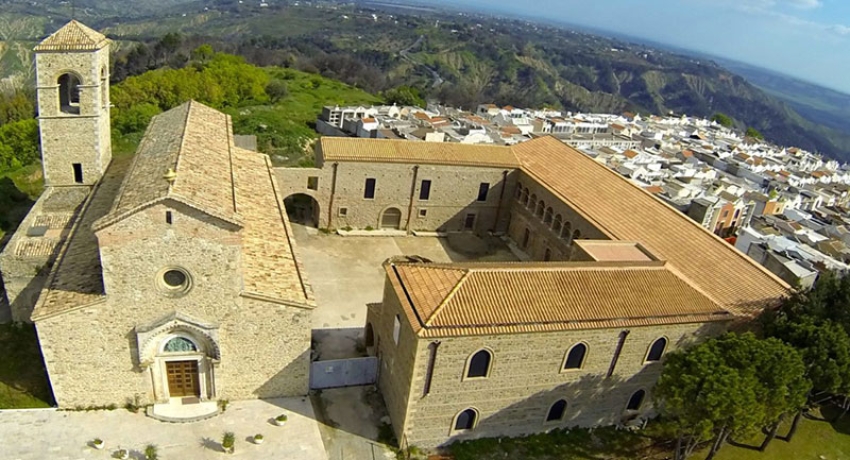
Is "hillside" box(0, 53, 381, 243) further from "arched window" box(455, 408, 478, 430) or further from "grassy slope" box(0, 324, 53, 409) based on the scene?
"arched window" box(455, 408, 478, 430)

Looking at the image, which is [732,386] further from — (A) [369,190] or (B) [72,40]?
(B) [72,40]

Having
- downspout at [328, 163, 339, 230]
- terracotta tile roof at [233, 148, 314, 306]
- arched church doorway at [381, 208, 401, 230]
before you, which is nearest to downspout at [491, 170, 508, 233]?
arched church doorway at [381, 208, 401, 230]

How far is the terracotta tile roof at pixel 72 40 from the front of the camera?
2648 centimetres

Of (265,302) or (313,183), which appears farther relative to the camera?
(313,183)

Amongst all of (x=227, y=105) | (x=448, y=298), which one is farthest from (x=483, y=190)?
(x=227, y=105)

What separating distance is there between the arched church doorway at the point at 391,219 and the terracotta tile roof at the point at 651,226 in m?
9.26

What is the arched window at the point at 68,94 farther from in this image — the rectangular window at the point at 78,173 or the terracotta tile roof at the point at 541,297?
the terracotta tile roof at the point at 541,297

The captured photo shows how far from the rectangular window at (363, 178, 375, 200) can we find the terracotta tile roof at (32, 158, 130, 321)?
1505 cm

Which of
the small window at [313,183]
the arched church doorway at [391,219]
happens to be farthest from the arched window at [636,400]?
the small window at [313,183]

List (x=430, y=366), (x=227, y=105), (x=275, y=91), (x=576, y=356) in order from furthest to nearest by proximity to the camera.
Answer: (x=275, y=91)
(x=227, y=105)
(x=576, y=356)
(x=430, y=366)

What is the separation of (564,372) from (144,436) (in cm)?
1511

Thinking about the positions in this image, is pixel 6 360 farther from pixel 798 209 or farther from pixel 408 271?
pixel 798 209

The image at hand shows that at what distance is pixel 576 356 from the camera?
2125 cm

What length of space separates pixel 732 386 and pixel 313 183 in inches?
1033
